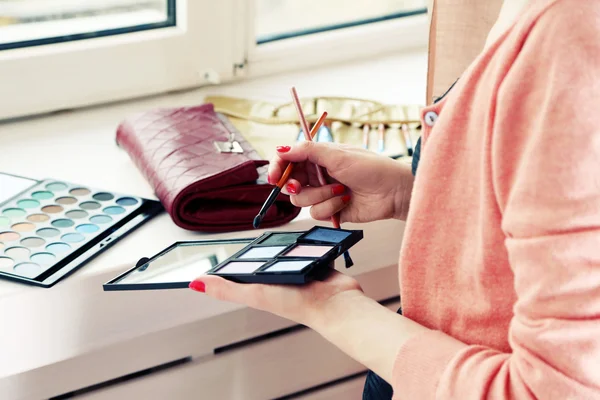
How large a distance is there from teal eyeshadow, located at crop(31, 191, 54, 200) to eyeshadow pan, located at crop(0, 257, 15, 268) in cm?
13

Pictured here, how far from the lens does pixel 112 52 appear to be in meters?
1.32

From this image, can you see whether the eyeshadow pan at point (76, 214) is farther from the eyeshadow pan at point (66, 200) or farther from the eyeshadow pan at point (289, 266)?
the eyeshadow pan at point (289, 266)

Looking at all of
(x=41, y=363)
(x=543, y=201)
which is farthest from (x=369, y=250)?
(x=543, y=201)

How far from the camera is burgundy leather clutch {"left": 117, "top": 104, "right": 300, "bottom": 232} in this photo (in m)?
1.04

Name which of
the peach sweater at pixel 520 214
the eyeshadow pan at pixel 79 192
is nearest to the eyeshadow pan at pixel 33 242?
the eyeshadow pan at pixel 79 192

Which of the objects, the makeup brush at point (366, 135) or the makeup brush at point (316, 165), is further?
the makeup brush at point (366, 135)

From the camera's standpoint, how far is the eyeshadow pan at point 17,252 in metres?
0.98

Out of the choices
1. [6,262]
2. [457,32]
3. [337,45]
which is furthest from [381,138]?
[6,262]

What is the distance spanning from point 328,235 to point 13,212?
434 millimetres

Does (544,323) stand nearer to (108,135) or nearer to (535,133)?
(535,133)

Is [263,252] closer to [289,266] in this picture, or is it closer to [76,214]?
[289,266]

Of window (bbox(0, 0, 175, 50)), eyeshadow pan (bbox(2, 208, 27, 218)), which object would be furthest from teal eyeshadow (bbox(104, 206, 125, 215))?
window (bbox(0, 0, 175, 50))

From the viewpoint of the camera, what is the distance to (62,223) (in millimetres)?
1047

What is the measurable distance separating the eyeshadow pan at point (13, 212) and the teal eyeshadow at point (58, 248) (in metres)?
0.08
